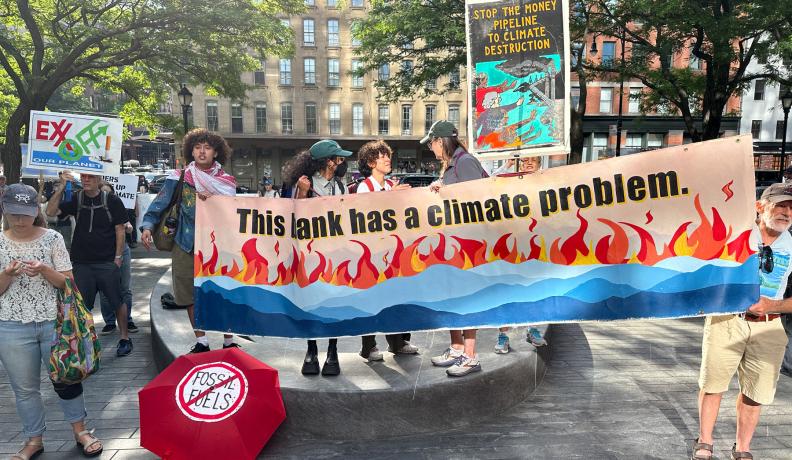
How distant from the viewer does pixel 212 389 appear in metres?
3.36

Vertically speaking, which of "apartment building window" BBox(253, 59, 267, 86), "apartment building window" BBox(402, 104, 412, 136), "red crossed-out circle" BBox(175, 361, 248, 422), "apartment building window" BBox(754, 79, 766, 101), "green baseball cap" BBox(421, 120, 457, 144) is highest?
"apartment building window" BBox(253, 59, 267, 86)

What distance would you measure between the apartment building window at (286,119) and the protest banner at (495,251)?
41.6 metres

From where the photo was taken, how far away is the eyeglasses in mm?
3141

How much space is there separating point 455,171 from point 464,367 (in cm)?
156

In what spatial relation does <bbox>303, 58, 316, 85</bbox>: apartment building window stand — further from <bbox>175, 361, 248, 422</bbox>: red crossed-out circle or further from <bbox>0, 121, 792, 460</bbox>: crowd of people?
<bbox>175, 361, 248, 422</bbox>: red crossed-out circle

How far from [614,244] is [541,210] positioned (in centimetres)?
53

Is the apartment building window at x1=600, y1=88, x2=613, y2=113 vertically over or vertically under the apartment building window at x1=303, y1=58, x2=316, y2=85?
under

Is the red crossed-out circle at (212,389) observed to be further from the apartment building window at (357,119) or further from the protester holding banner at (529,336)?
the apartment building window at (357,119)

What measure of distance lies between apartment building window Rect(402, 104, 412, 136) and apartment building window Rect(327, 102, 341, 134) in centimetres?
553

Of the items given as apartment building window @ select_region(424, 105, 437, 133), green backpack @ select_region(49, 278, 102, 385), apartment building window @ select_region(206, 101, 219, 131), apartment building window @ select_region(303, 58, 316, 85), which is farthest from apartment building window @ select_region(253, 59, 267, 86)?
green backpack @ select_region(49, 278, 102, 385)

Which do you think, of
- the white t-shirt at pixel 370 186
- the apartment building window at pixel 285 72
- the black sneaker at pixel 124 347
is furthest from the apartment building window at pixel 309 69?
the white t-shirt at pixel 370 186

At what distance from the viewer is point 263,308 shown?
3.89 m

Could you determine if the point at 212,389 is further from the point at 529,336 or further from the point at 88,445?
the point at 529,336

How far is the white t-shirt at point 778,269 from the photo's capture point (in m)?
3.10
